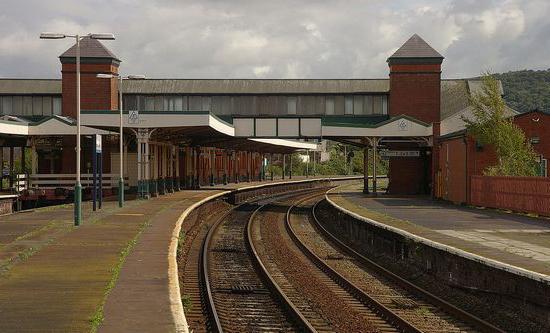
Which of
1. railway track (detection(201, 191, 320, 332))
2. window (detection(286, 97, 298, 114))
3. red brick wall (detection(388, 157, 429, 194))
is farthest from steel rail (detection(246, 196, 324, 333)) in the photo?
window (detection(286, 97, 298, 114))

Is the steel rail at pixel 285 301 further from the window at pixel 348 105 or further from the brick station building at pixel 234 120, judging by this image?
the window at pixel 348 105

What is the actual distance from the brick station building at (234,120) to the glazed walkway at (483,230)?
658cm

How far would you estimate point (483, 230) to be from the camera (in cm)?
2230

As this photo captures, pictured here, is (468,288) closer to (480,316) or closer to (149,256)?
(480,316)

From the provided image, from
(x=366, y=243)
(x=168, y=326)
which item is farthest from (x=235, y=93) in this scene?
(x=168, y=326)

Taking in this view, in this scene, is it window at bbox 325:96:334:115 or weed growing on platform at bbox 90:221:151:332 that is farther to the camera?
window at bbox 325:96:334:115

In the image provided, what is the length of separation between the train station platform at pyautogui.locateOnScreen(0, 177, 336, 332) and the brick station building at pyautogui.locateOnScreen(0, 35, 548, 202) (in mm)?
18025

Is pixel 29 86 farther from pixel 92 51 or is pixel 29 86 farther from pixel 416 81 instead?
pixel 416 81

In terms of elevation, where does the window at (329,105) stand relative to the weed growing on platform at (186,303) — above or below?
above

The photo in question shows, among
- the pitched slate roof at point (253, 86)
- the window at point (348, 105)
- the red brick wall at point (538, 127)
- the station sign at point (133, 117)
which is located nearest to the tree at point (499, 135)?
the red brick wall at point (538, 127)

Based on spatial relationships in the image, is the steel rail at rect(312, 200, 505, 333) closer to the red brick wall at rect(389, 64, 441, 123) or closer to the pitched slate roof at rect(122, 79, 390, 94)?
the red brick wall at rect(389, 64, 441, 123)

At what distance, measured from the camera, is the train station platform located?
9.63 metres

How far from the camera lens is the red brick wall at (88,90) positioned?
57750 mm

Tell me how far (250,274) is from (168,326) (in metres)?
9.21
